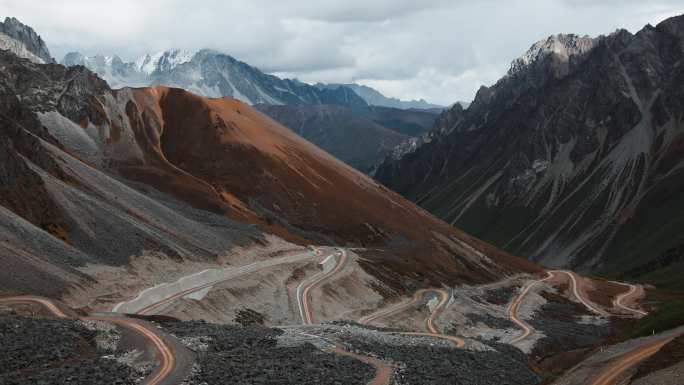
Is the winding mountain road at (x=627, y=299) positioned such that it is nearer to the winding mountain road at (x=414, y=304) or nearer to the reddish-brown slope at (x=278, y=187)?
the reddish-brown slope at (x=278, y=187)

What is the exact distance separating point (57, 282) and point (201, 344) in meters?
23.1

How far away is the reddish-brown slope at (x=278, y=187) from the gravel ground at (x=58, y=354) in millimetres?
80666

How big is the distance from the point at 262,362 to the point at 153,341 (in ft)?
22.3

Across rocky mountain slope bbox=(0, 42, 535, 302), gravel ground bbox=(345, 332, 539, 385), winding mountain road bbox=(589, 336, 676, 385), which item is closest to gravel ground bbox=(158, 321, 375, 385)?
gravel ground bbox=(345, 332, 539, 385)

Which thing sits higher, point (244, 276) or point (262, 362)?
point (262, 362)

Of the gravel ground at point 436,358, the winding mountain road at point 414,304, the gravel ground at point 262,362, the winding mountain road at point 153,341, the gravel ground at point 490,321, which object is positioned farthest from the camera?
the gravel ground at point 490,321

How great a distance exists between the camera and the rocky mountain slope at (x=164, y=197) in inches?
2832

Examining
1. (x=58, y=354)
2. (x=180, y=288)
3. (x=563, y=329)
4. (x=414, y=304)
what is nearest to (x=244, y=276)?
(x=180, y=288)

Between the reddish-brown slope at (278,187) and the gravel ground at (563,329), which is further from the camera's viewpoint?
the reddish-brown slope at (278,187)

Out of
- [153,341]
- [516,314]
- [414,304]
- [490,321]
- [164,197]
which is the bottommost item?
[516,314]

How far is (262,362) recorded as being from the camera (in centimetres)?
3491

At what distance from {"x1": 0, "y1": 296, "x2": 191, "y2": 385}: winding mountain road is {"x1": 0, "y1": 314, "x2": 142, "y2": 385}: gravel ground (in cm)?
92

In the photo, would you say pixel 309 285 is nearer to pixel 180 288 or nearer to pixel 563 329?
pixel 180 288

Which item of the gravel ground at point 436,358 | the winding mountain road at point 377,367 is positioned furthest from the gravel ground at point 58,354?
the gravel ground at point 436,358
